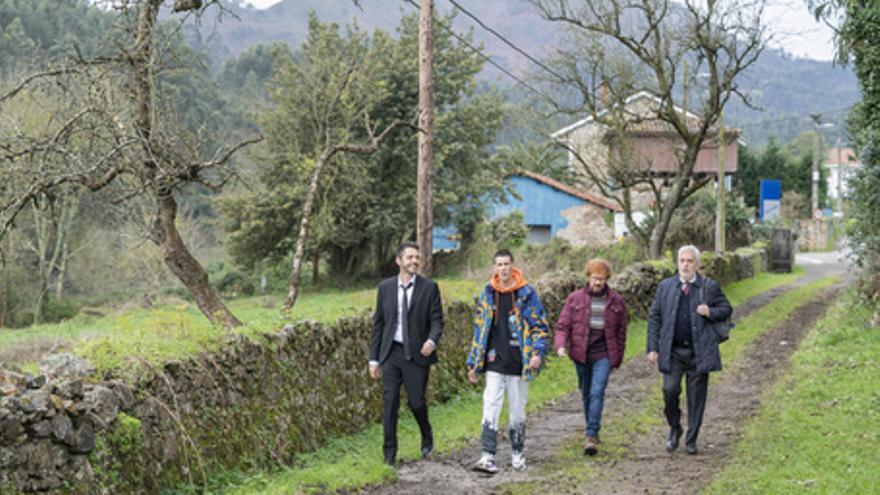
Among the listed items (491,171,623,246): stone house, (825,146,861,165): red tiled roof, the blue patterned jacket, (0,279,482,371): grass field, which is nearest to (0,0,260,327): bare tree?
(0,279,482,371): grass field

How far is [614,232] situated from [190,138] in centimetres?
3949

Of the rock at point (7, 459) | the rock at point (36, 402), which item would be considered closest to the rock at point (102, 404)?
the rock at point (36, 402)

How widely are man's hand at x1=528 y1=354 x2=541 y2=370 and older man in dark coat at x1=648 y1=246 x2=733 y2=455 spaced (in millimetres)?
1246

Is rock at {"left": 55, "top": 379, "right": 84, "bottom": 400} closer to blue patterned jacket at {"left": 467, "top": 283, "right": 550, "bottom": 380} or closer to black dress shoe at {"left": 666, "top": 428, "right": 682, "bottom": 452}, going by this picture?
blue patterned jacket at {"left": 467, "top": 283, "right": 550, "bottom": 380}

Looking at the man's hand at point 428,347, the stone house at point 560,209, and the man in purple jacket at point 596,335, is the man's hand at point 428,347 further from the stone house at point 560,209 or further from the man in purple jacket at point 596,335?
the stone house at point 560,209

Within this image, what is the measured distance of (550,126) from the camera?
93.9ft

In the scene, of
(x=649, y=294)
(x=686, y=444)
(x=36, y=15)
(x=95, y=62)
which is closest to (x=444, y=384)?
(x=686, y=444)

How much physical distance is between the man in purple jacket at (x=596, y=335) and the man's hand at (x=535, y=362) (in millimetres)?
675

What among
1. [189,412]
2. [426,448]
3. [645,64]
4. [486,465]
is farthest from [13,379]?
[645,64]

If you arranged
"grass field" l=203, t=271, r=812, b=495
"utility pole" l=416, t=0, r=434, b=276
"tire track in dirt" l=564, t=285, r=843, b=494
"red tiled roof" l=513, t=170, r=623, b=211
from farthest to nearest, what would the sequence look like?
"red tiled roof" l=513, t=170, r=623, b=211, "utility pole" l=416, t=0, r=434, b=276, "grass field" l=203, t=271, r=812, b=495, "tire track in dirt" l=564, t=285, r=843, b=494

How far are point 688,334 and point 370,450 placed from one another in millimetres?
3380

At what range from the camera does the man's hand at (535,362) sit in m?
8.48

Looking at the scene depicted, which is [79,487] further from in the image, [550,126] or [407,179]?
[407,179]

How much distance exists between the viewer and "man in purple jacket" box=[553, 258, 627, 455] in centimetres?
921
